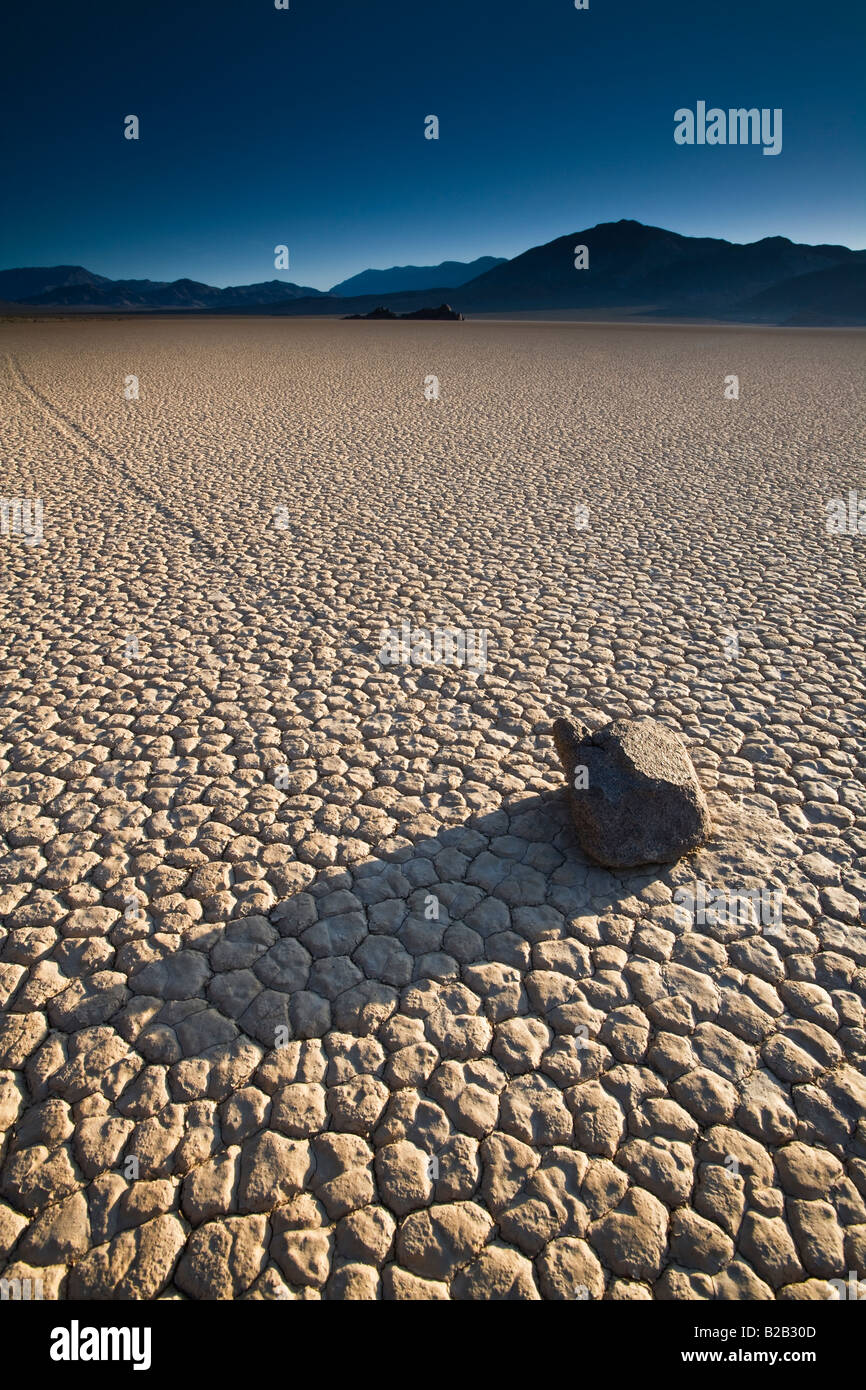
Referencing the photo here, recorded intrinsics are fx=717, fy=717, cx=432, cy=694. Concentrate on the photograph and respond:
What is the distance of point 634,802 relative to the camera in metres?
2.92

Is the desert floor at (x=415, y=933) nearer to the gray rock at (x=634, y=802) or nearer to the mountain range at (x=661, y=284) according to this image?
the gray rock at (x=634, y=802)

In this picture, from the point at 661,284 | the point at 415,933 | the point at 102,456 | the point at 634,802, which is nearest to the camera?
the point at 415,933

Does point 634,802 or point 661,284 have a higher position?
point 661,284

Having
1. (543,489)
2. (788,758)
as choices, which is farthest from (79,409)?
(788,758)

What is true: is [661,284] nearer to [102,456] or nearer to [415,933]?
[102,456]

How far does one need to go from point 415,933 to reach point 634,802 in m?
1.03

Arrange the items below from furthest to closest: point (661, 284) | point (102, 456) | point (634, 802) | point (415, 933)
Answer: point (661, 284) → point (102, 456) → point (634, 802) → point (415, 933)

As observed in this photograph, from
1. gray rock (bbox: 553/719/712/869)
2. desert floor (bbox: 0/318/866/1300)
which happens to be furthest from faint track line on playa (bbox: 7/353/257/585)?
gray rock (bbox: 553/719/712/869)

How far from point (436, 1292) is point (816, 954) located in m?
1.70

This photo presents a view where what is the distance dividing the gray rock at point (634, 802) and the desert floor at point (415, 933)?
4.2 inches

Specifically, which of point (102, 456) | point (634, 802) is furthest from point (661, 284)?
point (634, 802)

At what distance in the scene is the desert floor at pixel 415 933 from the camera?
1845 mm

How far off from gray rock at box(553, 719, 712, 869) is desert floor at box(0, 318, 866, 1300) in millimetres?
107

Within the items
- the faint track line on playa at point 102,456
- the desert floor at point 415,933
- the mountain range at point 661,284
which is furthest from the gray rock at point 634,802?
the mountain range at point 661,284
